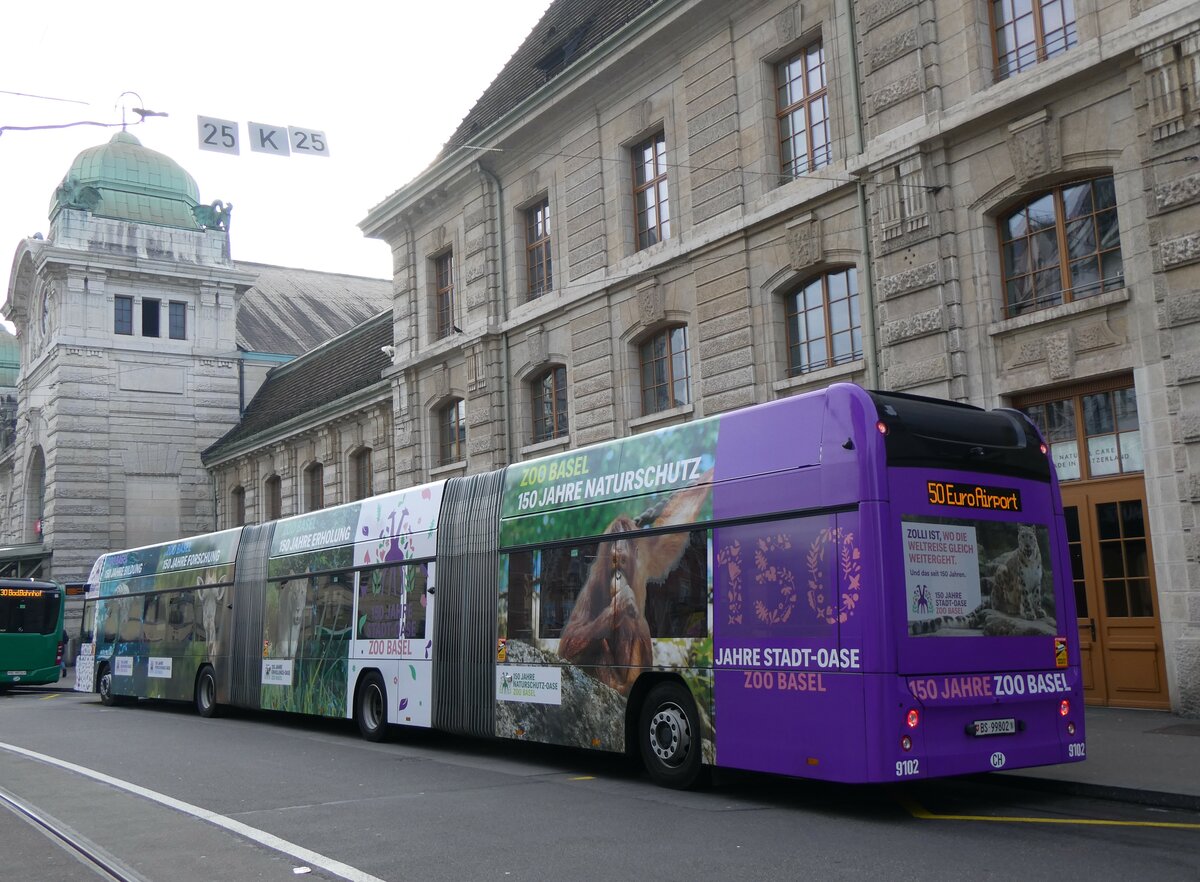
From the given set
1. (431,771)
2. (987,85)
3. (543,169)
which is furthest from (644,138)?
(431,771)

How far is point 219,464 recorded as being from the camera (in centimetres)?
4650

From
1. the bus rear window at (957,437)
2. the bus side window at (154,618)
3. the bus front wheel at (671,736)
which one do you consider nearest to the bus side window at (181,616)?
the bus side window at (154,618)

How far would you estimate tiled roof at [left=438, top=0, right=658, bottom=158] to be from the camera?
23391mm

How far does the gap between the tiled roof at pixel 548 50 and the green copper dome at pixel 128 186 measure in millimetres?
23872

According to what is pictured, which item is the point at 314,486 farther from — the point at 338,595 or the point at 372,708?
the point at 372,708

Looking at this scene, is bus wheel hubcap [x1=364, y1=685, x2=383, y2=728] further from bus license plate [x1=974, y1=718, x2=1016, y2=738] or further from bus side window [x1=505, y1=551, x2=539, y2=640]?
bus license plate [x1=974, y1=718, x2=1016, y2=738]

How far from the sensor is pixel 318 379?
4038 cm

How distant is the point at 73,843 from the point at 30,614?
26.2 meters

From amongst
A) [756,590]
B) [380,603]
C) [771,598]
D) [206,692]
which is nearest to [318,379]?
[206,692]

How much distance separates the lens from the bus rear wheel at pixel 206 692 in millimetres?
21031

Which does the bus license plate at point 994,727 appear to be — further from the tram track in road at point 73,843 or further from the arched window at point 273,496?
the arched window at point 273,496

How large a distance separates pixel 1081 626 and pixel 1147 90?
6.17m

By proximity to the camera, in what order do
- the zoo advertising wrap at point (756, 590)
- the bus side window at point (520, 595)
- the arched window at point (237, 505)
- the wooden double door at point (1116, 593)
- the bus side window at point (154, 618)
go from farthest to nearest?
the arched window at point (237, 505) → the bus side window at point (154, 618) → the wooden double door at point (1116, 593) → the bus side window at point (520, 595) → the zoo advertising wrap at point (756, 590)

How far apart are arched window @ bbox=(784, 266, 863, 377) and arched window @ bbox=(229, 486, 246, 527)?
101ft
